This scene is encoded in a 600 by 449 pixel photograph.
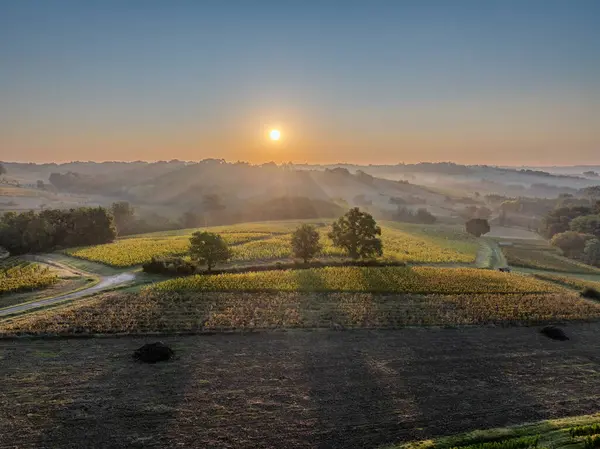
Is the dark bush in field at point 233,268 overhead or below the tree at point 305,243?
below

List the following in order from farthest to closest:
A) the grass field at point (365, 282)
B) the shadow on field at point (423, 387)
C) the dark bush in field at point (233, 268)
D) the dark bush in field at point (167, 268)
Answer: the dark bush in field at point (233, 268)
the dark bush in field at point (167, 268)
the grass field at point (365, 282)
the shadow on field at point (423, 387)

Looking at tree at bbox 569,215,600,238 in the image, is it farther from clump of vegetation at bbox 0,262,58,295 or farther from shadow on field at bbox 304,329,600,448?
clump of vegetation at bbox 0,262,58,295

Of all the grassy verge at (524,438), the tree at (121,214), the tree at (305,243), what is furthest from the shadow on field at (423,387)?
the tree at (121,214)

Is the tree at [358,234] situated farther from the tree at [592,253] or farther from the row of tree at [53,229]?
the tree at [592,253]

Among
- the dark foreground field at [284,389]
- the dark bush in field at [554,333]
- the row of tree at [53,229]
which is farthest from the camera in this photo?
the row of tree at [53,229]

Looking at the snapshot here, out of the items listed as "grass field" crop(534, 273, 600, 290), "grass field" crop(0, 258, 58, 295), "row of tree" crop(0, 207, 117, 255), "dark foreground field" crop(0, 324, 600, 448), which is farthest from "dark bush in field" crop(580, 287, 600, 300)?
"row of tree" crop(0, 207, 117, 255)

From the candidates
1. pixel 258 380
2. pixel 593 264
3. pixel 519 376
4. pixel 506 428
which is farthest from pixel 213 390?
pixel 593 264
